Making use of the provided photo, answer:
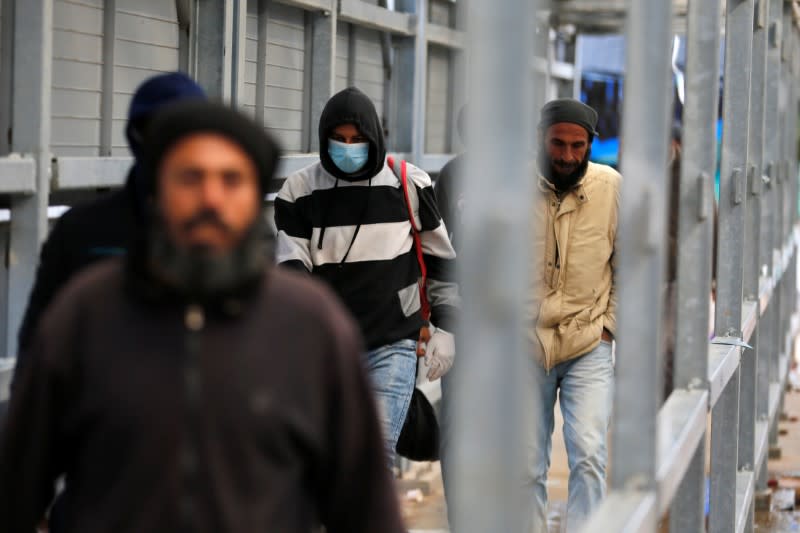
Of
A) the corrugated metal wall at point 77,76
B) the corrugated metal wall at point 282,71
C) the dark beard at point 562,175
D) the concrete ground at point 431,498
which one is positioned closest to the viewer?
the corrugated metal wall at point 77,76

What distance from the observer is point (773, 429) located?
33.0 feet

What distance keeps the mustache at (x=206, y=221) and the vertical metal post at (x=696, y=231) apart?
6.66ft

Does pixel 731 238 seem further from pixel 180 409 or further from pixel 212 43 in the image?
pixel 180 409

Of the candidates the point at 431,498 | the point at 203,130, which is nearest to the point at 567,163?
the point at 203,130

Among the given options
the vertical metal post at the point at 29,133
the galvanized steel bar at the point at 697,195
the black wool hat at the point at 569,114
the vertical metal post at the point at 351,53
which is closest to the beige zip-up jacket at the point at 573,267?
the black wool hat at the point at 569,114

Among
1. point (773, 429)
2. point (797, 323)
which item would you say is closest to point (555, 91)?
point (773, 429)

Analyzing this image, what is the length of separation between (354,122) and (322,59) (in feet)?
6.47

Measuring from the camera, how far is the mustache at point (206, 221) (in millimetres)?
2240

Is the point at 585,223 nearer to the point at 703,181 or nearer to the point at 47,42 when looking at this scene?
the point at 703,181

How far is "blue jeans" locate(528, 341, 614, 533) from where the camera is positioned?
5.23 metres

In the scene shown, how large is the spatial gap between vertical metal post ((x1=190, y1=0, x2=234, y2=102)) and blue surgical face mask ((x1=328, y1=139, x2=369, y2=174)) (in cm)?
69

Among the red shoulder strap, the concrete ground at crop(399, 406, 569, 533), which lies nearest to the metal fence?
the red shoulder strap

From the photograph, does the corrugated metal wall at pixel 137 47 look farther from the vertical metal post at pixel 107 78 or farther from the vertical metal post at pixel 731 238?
the vertical metal post at pixel 731 238

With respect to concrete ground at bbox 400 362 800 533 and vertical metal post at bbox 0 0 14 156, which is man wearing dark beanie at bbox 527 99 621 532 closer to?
concrete ground at bbox 400 362 800 533
